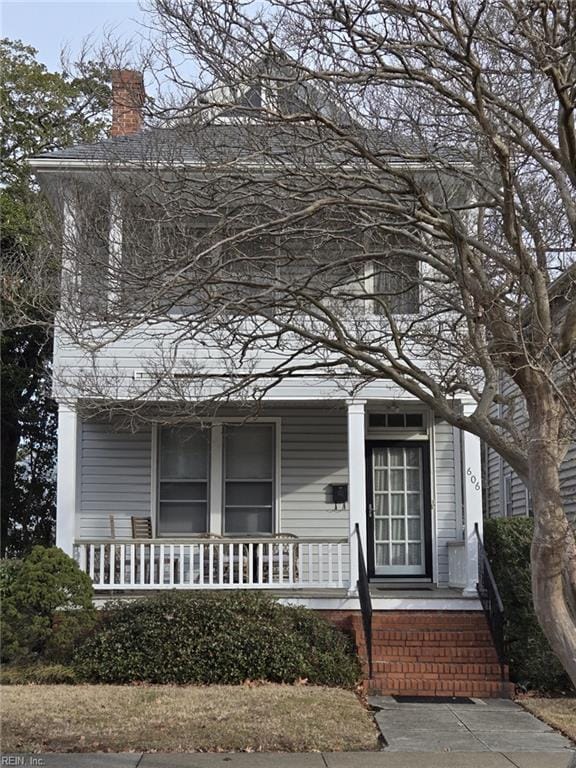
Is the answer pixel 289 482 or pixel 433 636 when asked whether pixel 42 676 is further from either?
pixel 289 482

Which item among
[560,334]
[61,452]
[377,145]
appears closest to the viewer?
[560,334]

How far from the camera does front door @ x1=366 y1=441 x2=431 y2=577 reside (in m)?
14.7

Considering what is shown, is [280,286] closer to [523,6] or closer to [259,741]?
[523,6]

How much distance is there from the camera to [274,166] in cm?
769

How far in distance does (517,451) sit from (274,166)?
316cm

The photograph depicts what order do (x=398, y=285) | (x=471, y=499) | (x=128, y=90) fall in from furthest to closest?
(x=471, y=499) < (x=398, y=285) < (x=128, y=90)

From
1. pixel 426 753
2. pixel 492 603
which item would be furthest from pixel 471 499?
pixel 426 753

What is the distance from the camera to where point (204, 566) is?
13328mm

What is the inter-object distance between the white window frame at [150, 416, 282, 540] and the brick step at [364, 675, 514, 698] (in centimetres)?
391

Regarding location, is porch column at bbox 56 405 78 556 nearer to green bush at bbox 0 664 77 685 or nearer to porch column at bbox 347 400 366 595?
green bush at bbox 0 664 77 685

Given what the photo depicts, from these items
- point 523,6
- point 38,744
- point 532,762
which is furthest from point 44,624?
point 523,6

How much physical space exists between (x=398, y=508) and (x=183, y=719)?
688cm

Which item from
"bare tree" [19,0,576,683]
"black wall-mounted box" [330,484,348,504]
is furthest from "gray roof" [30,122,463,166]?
"black wall-mounted box" [330,484,348,504]

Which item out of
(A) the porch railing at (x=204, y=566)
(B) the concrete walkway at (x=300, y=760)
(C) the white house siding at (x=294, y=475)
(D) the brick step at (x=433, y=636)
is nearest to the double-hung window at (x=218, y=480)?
(C) the white house siding at (x=294, y=475)
